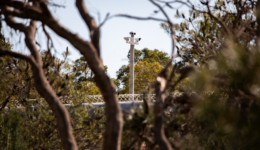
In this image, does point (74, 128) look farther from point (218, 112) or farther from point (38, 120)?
point (218, 112)

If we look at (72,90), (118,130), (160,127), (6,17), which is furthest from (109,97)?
(72,90)

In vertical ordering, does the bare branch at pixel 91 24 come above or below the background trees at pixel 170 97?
above

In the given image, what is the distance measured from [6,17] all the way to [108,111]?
6.34ft

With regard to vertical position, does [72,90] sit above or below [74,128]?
above

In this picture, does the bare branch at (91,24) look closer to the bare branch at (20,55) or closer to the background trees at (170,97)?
the background trees at (170,97)

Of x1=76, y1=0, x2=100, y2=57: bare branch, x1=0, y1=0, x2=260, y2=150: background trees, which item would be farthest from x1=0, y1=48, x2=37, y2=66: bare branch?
x1=76, y1=0, x2=100, y2=57: bare branch

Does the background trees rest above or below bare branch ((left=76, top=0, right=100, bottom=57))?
below

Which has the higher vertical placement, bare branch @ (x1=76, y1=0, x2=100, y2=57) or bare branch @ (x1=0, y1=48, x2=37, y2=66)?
bare branch @ (x1=76, y1=0, x2=100, y2=57)

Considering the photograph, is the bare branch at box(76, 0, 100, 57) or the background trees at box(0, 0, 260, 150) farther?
the bare branch at box(76, 0, 100, 57)

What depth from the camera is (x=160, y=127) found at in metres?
2.89

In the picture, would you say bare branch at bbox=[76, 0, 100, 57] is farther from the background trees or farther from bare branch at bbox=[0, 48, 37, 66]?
bare branch at bbox=[0, 48, 37, 66]

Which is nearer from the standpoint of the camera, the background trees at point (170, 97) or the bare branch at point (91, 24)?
the background trees at point (170, 97)

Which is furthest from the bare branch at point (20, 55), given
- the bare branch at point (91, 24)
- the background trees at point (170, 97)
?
the bare branch at point (91, 24)

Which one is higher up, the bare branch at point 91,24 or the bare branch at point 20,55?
the bare branch at point 91,24
